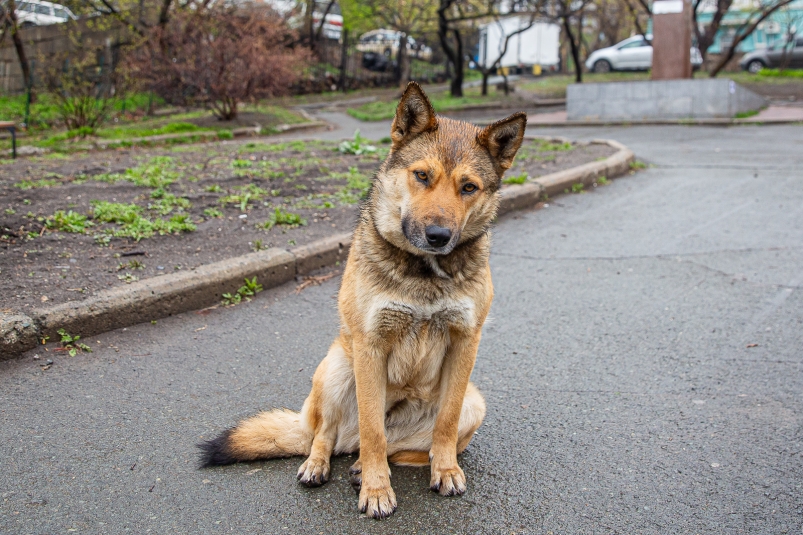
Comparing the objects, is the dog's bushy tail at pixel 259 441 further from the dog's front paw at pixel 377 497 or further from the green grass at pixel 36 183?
the green grass at pixel 36 183

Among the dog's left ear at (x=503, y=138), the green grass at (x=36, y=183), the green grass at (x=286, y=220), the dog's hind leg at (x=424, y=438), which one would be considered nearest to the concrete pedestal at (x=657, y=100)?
the green grass at (x=286, y=220)

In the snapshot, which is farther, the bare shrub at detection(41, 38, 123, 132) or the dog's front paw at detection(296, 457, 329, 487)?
the bare shrub at detection(41, 38, 123, 132)

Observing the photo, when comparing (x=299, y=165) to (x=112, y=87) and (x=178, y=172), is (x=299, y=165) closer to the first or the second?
(x=178, y=172)

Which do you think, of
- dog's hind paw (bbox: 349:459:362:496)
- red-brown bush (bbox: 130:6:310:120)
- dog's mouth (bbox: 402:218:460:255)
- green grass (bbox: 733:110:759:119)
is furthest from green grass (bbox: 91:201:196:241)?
green grass (bbox: 733:110:759:119)

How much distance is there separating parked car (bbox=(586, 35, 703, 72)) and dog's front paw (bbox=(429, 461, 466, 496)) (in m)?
36.5

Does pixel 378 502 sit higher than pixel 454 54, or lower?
lower

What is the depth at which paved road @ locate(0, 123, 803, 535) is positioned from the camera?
9.89ft

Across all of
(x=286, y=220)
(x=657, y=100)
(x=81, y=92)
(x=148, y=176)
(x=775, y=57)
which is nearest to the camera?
(x=286, y=220)

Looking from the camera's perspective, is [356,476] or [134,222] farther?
[134,222]

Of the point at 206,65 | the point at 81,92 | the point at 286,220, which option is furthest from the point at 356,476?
the point at 206,65

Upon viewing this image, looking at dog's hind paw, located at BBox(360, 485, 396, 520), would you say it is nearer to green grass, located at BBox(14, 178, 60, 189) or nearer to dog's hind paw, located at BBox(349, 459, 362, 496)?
dog's hind paw, located at BBox(349, 459, 362, 496)

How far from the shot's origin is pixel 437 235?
117 inches

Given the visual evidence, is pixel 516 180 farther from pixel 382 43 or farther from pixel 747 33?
pixel 382 43

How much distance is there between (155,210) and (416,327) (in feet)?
16.0
